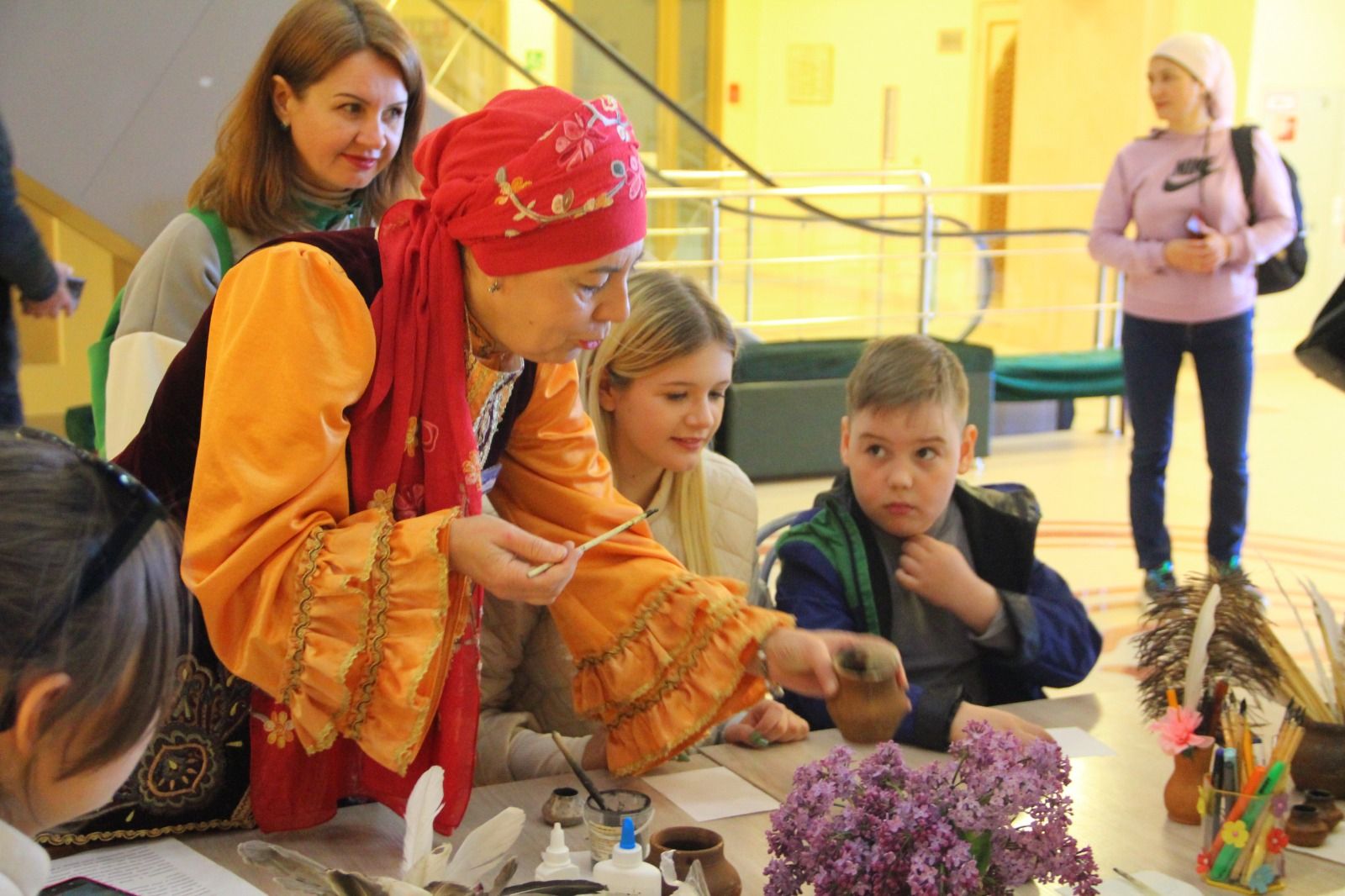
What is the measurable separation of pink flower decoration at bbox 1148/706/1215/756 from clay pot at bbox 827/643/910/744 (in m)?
0.32

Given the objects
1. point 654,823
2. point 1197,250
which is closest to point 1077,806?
point 654,823

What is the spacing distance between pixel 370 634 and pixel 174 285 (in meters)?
1.08

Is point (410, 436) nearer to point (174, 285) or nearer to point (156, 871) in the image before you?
point (156, 871)

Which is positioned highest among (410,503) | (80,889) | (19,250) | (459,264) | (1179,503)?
(459,264)

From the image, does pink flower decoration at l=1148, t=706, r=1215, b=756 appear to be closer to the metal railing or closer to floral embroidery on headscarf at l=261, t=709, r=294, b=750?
floral embroidery on headscarf at l=261, t=709, r=294, b=750

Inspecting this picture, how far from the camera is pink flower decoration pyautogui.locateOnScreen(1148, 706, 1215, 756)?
1.73 m

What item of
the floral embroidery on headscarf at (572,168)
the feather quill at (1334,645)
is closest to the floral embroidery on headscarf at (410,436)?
the floral embroidery on headscarf at (572,168)

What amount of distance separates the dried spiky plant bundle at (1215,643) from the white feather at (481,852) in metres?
1.05

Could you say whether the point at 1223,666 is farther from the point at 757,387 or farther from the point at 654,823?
the point at 757,387

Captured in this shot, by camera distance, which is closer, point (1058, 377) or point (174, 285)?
point (174, 285)

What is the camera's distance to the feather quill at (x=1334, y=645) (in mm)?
1906

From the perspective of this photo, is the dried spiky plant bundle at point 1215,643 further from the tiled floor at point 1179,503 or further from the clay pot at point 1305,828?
the tiled floor at point 1179,503

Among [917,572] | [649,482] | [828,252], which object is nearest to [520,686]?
[649,482]

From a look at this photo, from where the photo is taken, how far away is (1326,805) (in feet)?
5.77
